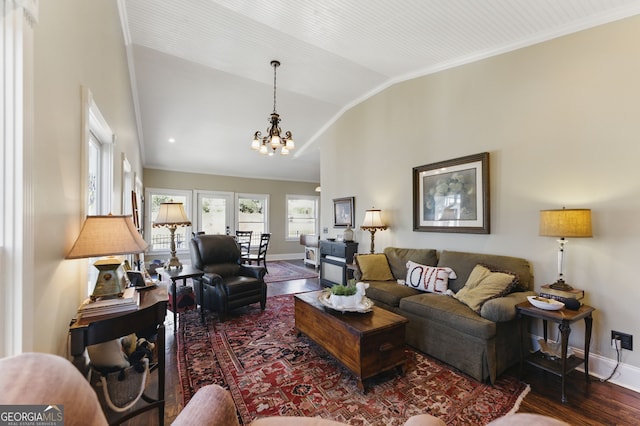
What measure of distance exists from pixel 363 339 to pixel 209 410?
1.34 meters

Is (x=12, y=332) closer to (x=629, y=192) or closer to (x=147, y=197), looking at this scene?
(x=629, y=192)

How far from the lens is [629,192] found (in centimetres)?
217

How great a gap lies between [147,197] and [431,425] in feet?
25.4

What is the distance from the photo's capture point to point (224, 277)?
12.4 feet

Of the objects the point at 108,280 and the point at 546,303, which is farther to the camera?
the point at 546,303

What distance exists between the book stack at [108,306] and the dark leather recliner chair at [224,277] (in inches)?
68.4

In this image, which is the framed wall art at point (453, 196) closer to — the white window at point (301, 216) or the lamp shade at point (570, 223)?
the lamp shade at point (570, 223)

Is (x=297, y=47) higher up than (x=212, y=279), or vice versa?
(x=297, y=47)

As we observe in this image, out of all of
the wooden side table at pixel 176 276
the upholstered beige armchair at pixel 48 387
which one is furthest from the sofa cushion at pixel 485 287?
the wooden side table at pixel 176 276

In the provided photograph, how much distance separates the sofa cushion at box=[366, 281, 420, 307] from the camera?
301 cm

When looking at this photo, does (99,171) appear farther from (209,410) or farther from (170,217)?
(209,410)

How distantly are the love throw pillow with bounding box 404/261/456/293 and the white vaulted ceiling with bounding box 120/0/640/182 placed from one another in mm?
2528

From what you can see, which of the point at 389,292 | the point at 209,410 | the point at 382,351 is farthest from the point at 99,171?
the point at 389,292

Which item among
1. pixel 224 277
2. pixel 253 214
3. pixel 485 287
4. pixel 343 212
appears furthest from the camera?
pixel 253 214
